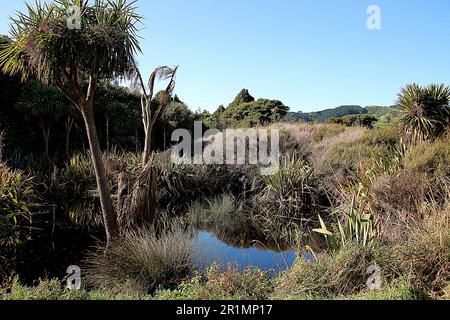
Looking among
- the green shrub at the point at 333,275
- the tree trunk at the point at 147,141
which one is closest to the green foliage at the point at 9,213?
the tree trunk at the point at 147,141

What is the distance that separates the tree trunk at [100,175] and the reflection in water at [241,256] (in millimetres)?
1435

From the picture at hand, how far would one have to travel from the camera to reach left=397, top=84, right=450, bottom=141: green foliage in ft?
30.8

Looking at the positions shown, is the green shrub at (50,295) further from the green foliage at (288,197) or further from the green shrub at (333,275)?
the green foliage at (288,197)

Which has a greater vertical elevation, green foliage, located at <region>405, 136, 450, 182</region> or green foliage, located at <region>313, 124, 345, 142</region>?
green foliage, located at <region>313, 124, 345, 142</region>

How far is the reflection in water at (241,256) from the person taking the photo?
5.49 m

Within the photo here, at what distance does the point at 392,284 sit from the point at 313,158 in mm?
7799

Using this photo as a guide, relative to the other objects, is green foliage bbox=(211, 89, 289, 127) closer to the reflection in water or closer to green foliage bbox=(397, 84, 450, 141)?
green foliage bbox=(397, 84, 450, 141)

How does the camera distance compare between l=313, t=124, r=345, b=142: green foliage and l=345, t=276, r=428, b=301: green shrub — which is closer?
l=345, t=276, r=428, b=301: green shrub

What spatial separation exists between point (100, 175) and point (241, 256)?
261cm

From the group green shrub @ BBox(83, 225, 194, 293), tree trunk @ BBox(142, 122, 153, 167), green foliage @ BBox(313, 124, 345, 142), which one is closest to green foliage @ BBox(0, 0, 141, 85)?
tree trunk @ BBox(142, 122, 153, 167)

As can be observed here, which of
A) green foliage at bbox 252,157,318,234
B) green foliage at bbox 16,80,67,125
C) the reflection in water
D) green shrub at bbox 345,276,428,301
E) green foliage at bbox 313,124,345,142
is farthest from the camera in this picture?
green foliage at bbox 313,124,345,142

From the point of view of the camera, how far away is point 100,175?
642 cm

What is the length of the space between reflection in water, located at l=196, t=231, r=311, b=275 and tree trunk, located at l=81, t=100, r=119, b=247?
1435 millimetres

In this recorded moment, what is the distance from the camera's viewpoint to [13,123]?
39.3ft
